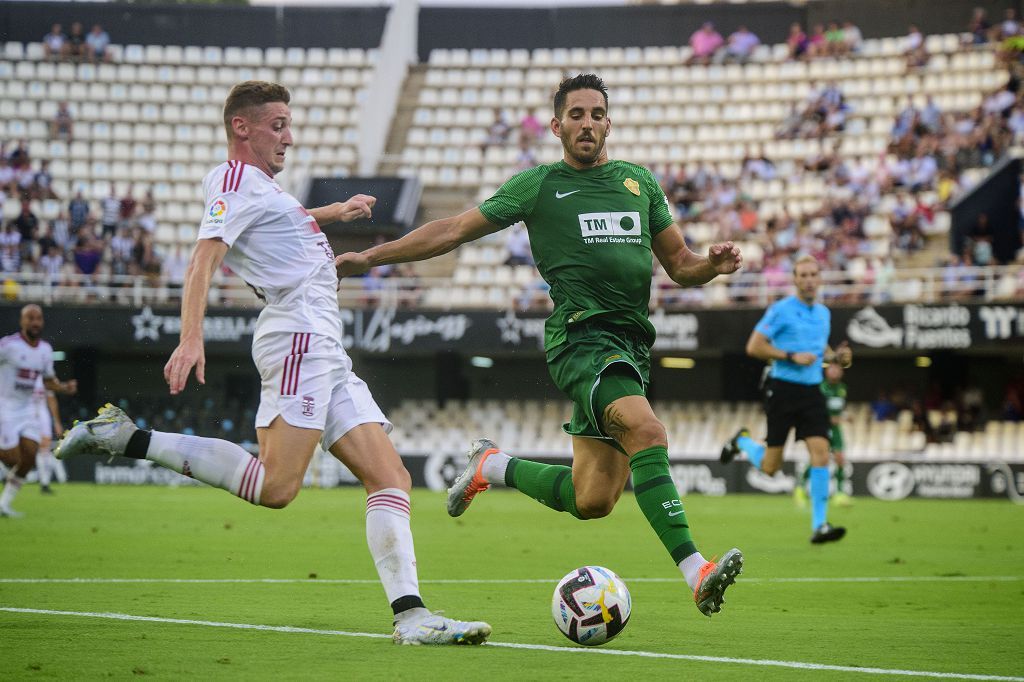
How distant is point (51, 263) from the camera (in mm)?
29531

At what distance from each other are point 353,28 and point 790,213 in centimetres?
1523

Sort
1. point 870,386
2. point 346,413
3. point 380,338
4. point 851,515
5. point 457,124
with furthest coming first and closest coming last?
1. point 457,124
2. point 870,386
3. point 380,338
4. point 851,515
5. point 346,413

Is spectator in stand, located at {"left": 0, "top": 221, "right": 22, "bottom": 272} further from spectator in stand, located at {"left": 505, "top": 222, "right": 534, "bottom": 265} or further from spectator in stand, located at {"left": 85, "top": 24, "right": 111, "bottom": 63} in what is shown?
spectator in stand, located at {"left": 505, "top": 222, "right": 534, "bottom": 265}

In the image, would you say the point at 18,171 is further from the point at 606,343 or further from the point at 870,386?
the point at 606,343

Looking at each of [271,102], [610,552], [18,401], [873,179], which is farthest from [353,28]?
[271,102]

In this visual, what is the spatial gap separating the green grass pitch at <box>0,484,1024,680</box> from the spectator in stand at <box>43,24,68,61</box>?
77.9ft

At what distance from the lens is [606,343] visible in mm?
6645

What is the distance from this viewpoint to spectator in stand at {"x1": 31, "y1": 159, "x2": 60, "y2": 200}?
3225 cm

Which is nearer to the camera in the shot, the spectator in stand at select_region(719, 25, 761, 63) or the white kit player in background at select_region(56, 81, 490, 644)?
the white kit player in background at select_region(56, 81, 490, 644)

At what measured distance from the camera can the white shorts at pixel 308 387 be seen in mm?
5945

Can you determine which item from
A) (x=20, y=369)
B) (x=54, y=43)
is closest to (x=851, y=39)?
(x=54, y=43)

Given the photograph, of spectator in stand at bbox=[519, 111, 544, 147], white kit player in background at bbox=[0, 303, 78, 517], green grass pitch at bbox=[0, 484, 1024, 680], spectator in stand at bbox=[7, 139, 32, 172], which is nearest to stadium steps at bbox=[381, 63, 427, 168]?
spectator in stand at bbox=[519, 111, 544, 147]

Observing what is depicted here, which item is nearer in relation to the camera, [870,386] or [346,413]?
[346,413]

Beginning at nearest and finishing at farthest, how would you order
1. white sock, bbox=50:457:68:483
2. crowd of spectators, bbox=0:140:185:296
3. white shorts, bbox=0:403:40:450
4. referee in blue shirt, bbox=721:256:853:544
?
referee in blue shirt, bbox=721:256:853:544
white shorts, bbox=0:403:40:450
white sock, bbox=50:457:68:483
crowd of spectators, bbox=0:140:185:296
